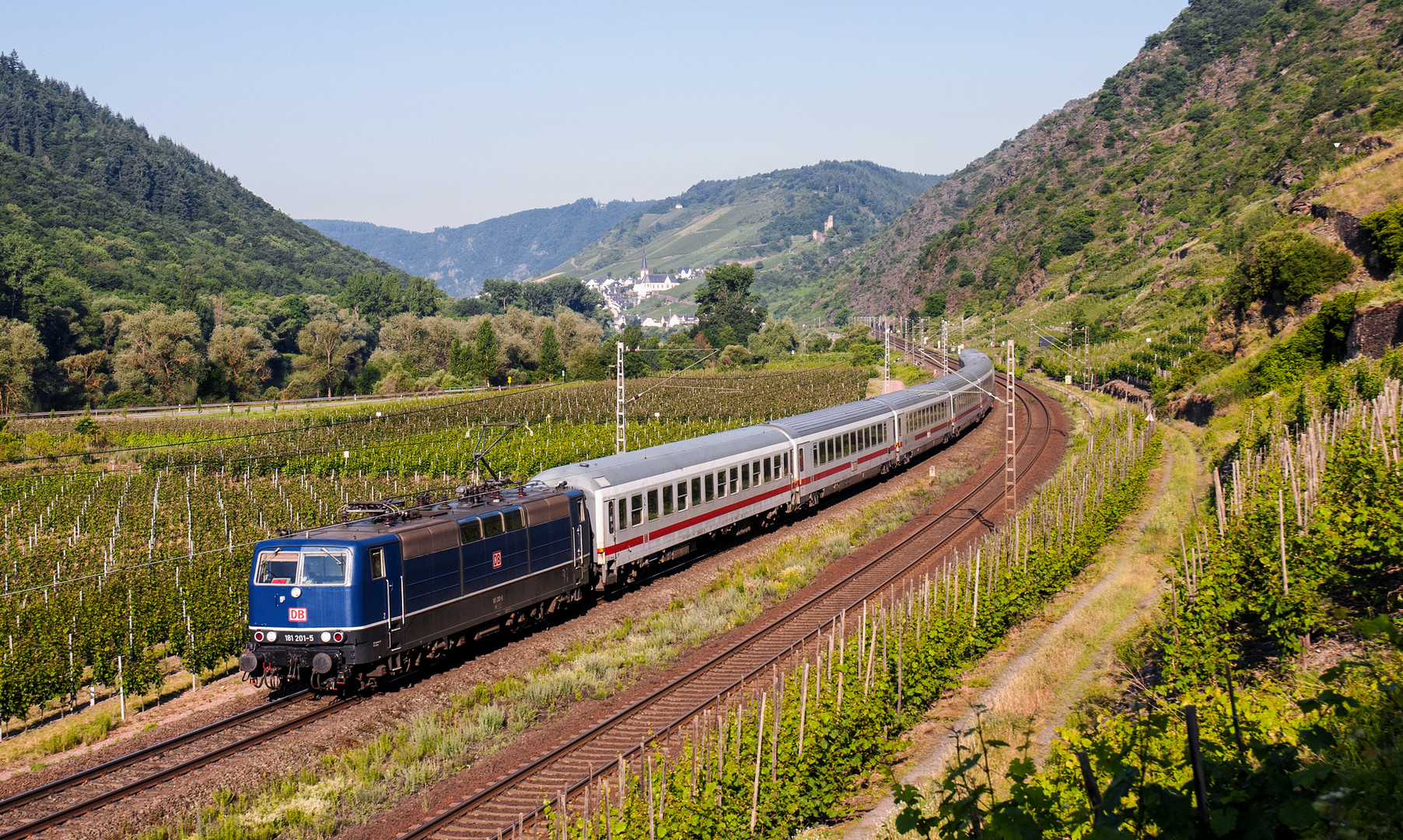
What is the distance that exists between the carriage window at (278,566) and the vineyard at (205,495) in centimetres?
541

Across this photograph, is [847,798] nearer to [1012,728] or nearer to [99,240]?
[1012,728]

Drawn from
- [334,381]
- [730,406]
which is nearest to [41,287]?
[334,381]

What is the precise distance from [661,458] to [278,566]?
1284cm

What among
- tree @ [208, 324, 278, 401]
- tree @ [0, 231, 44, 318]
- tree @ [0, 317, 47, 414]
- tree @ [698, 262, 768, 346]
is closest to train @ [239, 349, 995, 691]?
tree @ [0, 317, 47, 414]

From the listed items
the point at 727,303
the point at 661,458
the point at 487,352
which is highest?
the point at 727,303

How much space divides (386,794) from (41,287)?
140m

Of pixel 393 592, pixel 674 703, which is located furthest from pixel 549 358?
pixel 674 703

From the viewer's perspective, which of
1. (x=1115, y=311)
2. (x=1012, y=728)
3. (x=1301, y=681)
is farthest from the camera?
(x=1115, y=311)

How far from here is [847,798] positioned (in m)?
15.6

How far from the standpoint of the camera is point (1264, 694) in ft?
43.6

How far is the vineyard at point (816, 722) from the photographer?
13.1 metres

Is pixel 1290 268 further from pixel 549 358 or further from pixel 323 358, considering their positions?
pixel 323 358

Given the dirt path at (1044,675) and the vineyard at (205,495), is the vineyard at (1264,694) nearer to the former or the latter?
the dirt path at (1044,675)

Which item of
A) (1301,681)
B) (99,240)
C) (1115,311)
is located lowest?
(1301,681)
